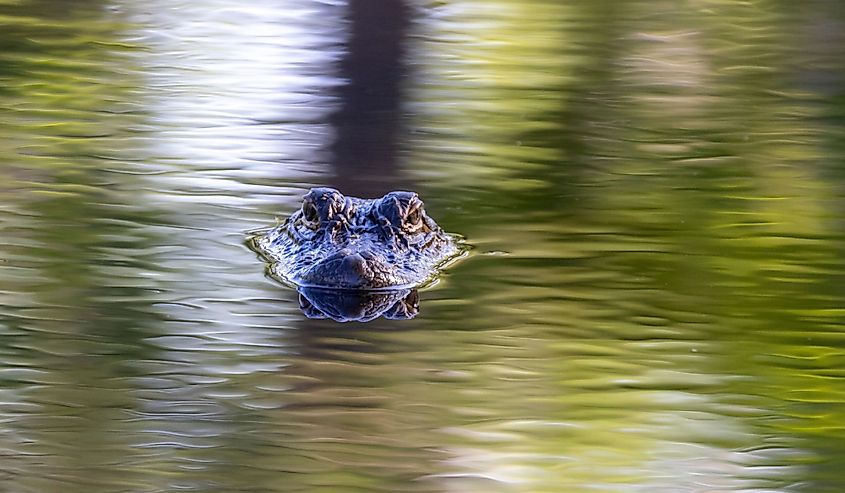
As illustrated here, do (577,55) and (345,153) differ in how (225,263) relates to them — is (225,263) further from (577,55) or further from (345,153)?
(577,55)

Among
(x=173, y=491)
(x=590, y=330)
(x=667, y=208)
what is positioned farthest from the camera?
(x=667, y=208)

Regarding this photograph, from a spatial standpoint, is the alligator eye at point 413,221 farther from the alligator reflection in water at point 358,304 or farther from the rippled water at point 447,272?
the alligator reflection in water at point 358,304

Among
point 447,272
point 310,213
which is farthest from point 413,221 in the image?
point 310,213

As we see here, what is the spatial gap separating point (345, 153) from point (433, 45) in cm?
403

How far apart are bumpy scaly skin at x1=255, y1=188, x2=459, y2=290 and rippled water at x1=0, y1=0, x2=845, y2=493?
0.17m

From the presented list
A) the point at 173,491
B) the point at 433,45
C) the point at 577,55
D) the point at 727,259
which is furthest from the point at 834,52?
the point at 173,491

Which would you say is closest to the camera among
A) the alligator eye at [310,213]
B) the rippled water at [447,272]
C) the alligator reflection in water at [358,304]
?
the rippled water at [447,272]

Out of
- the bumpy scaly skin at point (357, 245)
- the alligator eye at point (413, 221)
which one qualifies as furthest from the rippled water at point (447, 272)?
the alligator eye at point (413, 221)

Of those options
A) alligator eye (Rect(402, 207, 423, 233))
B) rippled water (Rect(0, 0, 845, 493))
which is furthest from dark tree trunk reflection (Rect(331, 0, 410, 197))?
alligator eye (Rect(402, 207, 423, 233))

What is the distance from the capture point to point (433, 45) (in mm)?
13352

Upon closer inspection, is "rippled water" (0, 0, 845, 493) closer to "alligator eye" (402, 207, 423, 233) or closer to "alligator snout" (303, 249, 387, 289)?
"alligator snout" (303, 249, 387, 289)

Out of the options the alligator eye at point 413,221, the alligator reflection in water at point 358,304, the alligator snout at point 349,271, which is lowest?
the alligator reflection in water at point 358,304

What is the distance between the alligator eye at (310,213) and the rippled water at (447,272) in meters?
0.36

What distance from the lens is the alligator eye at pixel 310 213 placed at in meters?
7.21
